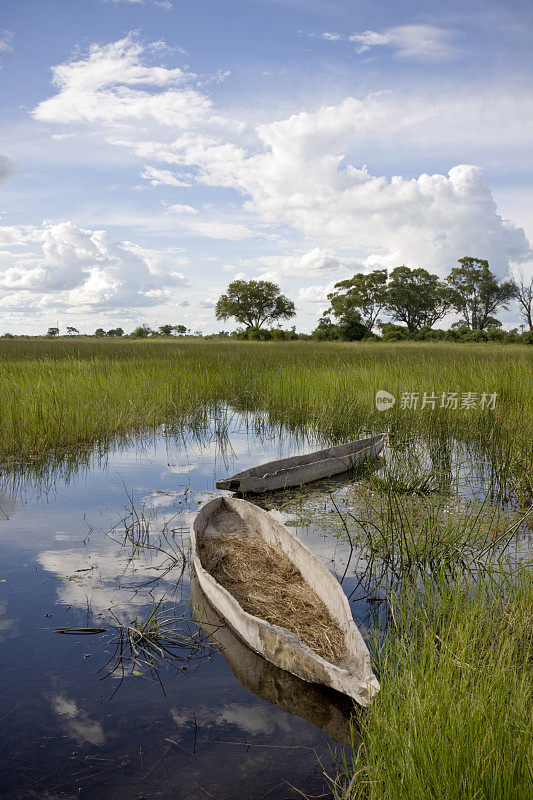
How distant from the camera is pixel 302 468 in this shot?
6.98 m

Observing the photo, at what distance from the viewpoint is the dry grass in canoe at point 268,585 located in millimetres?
3249

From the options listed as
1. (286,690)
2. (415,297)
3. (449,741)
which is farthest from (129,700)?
(415,297)

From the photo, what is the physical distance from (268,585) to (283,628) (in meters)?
1.08

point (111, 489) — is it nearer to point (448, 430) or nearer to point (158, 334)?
point (448, 430)

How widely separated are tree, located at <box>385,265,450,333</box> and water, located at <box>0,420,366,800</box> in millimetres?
46185

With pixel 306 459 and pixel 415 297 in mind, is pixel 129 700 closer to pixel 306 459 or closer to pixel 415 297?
pixel 306 459

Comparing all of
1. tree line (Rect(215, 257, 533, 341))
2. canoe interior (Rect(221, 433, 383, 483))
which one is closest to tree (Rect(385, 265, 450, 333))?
tree line (Rect(215, 257, 533, 341))

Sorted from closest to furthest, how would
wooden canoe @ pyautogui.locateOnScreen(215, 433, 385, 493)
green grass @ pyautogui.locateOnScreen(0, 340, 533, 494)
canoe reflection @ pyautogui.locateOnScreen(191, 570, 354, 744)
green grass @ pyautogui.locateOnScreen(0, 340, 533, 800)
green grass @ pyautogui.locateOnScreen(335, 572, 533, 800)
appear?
green grass @ pyautogui.locateOnScreen(335, 572, 533, 800) → green grass @ pyautogui.locateOnScreen(0, 340, 533, 800) → canoe reflection @ pyautogui.locateOnScreen(191, 570, 354, 744) → wooden canoe @ pyautogui.locateOnScreen(215, 433, 385, 493) → green grass @ pyautogui.locateOnScreen(0, 340, 533, 494)

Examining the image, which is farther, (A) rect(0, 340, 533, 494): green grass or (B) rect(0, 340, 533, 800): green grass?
(A) rect(0, 340, 533, 494): green grass

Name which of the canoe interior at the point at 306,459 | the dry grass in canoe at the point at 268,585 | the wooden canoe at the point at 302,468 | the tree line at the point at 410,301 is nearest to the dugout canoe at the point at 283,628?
the dry grass in canoe at the point at 268,585

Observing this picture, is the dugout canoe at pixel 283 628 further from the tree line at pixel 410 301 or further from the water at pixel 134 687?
the tree line at pixel 410 301

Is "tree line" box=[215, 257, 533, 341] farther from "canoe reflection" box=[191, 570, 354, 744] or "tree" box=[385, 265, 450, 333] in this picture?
"canoe reflection" box=[191, 570, 354, 744]

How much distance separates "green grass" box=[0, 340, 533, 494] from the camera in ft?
27.3

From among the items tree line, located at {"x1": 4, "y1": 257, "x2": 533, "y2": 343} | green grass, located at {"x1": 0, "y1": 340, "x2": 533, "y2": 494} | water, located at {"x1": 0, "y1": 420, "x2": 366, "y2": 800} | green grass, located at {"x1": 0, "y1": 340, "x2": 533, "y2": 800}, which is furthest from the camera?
tree line, located at {"x1": 4, "y1": 257, "x2": 533, "y2": 343}
